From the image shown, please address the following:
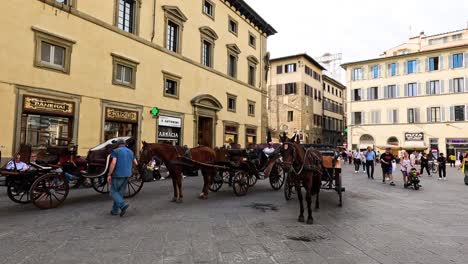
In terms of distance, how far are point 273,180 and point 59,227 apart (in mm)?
7618

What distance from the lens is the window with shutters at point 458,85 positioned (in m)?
38.6

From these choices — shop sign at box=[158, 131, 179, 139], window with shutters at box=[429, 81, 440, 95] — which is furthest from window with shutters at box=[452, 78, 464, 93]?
shop sign at box=[158, 131, 179, 139]

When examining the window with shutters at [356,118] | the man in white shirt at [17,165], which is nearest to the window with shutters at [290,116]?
the window with shutters at [356,118]

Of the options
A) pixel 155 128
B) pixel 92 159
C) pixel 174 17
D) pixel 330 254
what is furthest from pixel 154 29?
pixel 330 254

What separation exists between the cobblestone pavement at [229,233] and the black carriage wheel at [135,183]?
0.98 m

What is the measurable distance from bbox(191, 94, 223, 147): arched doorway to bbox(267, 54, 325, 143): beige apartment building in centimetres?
2493

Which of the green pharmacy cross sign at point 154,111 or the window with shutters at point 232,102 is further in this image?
the window with shutters at point 232,102

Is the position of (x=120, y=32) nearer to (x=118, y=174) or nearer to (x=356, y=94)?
(x=118, y=174)

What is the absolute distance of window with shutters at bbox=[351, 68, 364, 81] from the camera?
151ft

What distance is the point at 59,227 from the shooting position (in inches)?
234

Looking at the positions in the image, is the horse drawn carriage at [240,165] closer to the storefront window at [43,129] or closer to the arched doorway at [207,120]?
the storefront window at [43,129]

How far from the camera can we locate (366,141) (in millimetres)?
44562

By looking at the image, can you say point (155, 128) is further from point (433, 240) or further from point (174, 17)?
point (433, 240)

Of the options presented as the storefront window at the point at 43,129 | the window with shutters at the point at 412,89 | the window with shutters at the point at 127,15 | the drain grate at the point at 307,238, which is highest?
the window with shutters at the point at 412,89
